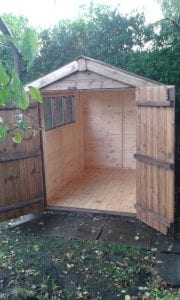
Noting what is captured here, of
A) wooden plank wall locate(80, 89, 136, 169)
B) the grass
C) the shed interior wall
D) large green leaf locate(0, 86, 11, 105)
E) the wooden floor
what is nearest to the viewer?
large green leaf locate(0, 86, 11, 105)

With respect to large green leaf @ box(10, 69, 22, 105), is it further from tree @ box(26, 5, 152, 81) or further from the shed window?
tree @ box(26, 5, 152, 81)

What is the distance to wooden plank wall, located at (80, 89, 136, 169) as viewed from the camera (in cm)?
801

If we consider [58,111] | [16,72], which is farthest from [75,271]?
[58,111]

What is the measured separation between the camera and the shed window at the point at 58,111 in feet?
19.7

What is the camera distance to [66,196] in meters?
6.16

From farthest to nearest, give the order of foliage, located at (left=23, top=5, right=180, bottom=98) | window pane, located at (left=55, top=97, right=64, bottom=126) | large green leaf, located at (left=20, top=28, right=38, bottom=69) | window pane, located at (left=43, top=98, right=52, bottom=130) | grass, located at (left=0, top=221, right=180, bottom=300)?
foliage, located at (left=23, top=5, right=180, bottom=98)
window pane, located at (left=55, top=97, right=64, bottom=126)
window pane, located at (left=43, top=98, right=52, bottom=130)
grass, located at (left=0, top=221, right=180, bottom=300)
large green leaf, located at (left=20, top=28, right=38, bottom=69)

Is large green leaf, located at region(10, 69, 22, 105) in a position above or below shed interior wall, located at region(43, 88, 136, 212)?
above

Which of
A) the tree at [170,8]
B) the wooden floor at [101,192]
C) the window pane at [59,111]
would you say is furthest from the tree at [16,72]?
the tree at [170,8]

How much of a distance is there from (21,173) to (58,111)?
203cm

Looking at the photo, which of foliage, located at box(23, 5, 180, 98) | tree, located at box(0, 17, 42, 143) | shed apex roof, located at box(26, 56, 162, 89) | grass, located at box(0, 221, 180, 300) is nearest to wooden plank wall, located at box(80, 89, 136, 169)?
foliage, located at box(23, 5, 180, 98)

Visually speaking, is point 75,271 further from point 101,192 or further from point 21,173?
point 101,192

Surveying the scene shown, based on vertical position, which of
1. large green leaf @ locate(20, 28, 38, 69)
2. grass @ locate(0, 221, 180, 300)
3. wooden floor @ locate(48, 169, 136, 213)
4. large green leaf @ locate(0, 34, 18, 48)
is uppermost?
large green leaf @ locate(0, 34, 18, 48)

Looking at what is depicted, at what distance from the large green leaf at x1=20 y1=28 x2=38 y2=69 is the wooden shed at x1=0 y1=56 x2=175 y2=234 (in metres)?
2.34

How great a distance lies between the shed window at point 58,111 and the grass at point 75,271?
100 inches
